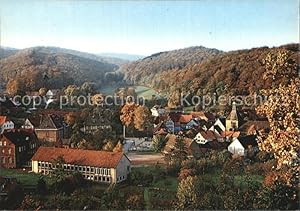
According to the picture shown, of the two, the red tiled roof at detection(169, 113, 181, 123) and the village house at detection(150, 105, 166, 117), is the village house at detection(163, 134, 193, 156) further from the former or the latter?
the red tiled roof at detection(169, 113, 181, 123)

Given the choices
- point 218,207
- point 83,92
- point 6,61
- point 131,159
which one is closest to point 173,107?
point 83,92

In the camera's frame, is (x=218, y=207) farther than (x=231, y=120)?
No

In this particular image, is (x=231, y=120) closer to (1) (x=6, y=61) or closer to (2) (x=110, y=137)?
(2) (x=110, y=137)

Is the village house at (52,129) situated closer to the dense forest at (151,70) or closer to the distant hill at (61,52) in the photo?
the dense forest at (151,70)

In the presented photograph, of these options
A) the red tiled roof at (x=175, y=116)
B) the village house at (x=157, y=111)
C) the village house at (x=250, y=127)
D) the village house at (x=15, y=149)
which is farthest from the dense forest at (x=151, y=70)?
the village house at (x=15, y=149)

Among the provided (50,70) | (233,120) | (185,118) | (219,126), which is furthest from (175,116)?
(50,70)

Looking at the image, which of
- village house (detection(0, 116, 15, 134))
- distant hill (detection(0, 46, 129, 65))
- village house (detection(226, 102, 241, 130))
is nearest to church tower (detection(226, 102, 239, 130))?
village house (detection(226, 102, 241, 130))

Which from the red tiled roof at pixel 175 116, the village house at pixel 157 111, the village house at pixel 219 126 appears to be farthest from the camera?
the red tiled roof at pixel 175 116
